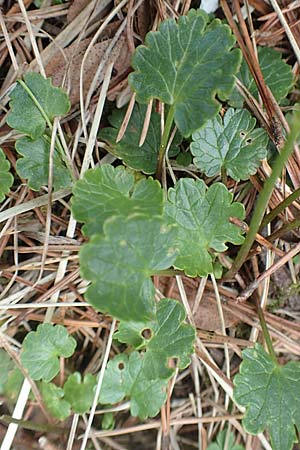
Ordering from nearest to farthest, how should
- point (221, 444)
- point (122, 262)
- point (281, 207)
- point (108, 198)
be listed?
point (122, 262)
point (108, 198)
point (281, 207)
point (221, 444)

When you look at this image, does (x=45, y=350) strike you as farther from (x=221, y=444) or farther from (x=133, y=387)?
(x=221, y=444)

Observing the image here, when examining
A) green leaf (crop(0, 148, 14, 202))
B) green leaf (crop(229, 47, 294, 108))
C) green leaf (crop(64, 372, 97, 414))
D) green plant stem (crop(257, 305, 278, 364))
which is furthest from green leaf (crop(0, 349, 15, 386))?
green leaf (crop(229, 47, 294, 108))

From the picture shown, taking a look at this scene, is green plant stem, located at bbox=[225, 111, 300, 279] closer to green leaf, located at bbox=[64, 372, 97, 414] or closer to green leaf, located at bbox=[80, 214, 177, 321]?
green leaf, located at bbox=[80, 214, 177, 321]

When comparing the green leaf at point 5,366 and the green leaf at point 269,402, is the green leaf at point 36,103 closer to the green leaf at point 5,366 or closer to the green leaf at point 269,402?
the green leaf at point 5,366

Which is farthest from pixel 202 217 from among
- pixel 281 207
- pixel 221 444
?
pixel 221 444

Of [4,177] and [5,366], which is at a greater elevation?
[4,177]

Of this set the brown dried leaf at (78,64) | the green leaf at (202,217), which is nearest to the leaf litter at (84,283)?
the brown dried leaf at (78,64)

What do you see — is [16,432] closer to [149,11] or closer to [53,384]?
[53,384]
